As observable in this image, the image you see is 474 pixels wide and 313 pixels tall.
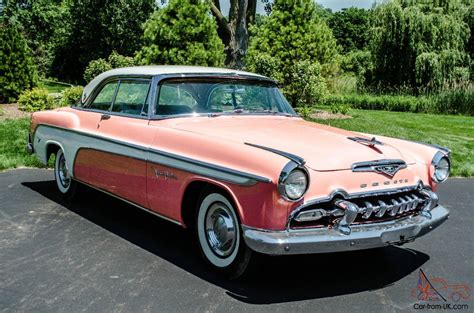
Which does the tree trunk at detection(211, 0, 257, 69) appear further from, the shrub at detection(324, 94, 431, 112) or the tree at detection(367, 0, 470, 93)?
the tree at detection(367, 0, 470, 93)

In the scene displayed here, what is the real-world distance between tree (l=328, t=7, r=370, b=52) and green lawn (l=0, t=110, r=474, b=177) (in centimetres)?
5576

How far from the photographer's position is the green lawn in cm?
838

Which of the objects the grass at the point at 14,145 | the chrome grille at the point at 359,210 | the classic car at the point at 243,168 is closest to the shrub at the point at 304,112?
the grass at the point at 14,145

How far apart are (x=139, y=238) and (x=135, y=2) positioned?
94.5 feet

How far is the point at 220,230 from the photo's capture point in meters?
3.89

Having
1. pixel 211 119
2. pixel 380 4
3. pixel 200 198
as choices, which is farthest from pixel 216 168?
pixel 380 4

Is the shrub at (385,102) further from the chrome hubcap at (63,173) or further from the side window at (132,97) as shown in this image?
the side window at (132,97)

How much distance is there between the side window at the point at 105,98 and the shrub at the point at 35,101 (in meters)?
6.87

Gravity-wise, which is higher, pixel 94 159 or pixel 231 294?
pixel 94 159

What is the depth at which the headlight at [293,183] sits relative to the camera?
333cm

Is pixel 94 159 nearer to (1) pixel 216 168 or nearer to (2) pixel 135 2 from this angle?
(1) pixel 216 168

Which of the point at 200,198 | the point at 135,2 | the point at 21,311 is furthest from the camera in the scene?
the point at 135,2

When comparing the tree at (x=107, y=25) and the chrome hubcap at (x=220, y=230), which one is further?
the tree at (x=107, y=25)

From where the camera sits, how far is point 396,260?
4.41m
